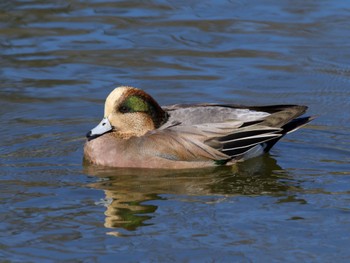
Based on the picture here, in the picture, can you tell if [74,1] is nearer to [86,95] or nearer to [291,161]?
[86,95]

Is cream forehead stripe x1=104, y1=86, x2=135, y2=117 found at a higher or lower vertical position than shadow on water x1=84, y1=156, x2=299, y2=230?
higher

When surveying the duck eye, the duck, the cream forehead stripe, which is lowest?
the duck

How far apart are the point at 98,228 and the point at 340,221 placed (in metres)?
1.87

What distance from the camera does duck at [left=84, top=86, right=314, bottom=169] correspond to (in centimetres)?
966

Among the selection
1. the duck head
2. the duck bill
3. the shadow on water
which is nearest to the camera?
the shadow on water

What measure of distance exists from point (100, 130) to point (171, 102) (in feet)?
6.32

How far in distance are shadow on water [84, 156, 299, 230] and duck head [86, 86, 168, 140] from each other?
41 centimetres

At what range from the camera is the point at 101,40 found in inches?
530

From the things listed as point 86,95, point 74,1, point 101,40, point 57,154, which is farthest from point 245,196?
point 74,1

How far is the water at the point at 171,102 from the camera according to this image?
25.8 ft

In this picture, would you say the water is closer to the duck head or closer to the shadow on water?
the shadow on water

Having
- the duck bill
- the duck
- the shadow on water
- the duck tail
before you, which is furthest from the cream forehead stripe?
the duck tail

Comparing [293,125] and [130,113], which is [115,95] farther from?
[293,125]

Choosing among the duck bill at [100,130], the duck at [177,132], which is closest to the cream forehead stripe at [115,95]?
the duck at [177,132]
